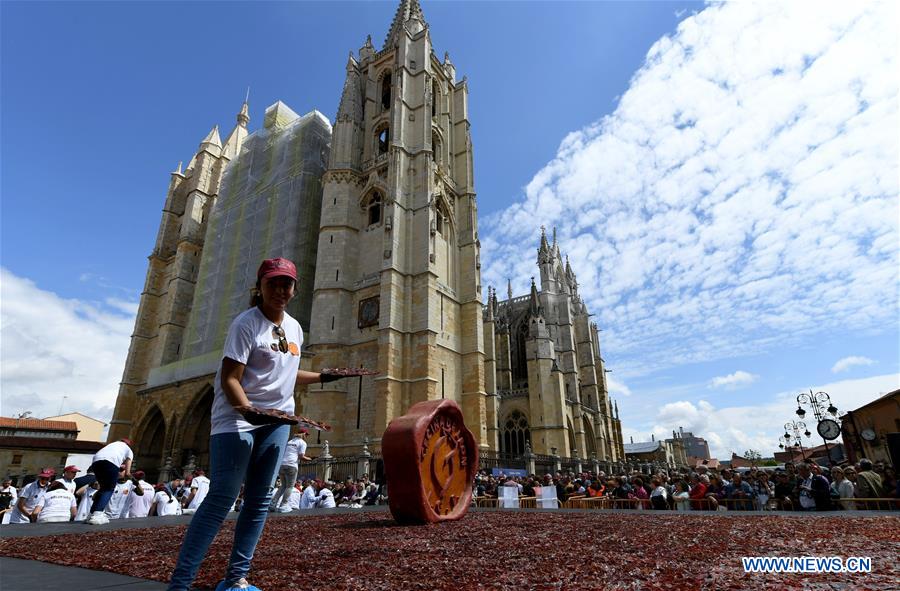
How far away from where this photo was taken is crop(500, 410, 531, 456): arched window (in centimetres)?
3206

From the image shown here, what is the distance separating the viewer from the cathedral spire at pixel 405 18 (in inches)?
1155

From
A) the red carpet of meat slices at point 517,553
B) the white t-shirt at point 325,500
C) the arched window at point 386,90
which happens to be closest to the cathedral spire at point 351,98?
the arched window at point 386,90

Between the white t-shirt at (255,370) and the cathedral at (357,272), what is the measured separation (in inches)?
632

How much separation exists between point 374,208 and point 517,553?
76.1 feet

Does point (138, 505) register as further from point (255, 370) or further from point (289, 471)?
point (255, 370)

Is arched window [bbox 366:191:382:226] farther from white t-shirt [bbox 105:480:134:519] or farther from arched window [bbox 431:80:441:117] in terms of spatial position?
white t-shirt [bbox 105:480:134:519]

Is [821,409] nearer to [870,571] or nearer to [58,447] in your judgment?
[870,571]

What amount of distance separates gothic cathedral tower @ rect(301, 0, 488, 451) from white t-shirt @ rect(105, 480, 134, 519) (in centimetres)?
1031

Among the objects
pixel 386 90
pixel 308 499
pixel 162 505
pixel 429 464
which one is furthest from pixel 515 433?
pixel 429 464

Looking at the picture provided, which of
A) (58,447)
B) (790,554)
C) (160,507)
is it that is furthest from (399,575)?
(58,447)

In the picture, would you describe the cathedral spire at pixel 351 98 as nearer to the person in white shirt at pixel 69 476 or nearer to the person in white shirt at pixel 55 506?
the person in white shirt at pixel 69 476

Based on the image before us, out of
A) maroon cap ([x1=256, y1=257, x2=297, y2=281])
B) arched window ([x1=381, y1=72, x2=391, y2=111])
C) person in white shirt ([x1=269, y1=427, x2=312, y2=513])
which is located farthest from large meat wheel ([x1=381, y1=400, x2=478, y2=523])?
arched window ([x1=381, y1=72, x2=391, y2=111])

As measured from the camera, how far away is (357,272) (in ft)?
77.9

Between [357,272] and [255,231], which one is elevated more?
[255,231]
